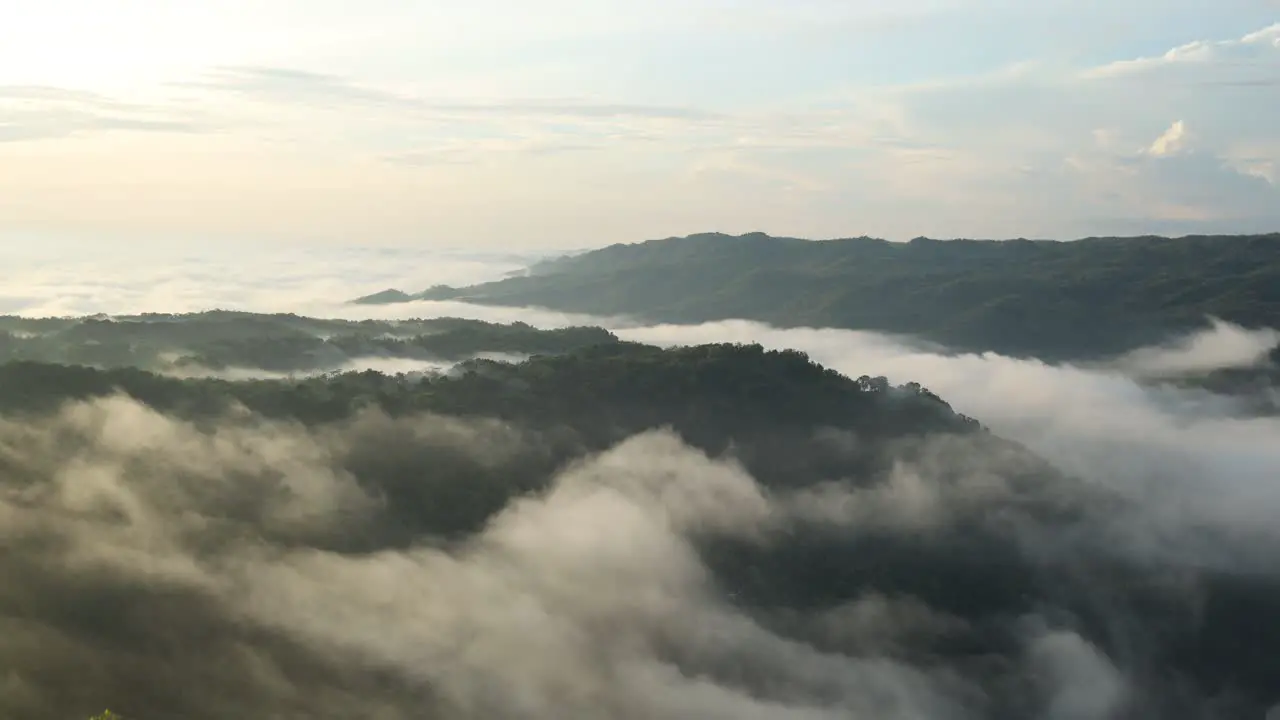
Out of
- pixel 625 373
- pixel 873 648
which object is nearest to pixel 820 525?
pixel 873 648

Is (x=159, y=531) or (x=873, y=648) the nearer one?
(x=159, y=531)

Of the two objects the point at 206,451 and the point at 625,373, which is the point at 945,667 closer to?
the point at 625,373

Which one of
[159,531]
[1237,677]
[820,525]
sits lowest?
[1237,677]

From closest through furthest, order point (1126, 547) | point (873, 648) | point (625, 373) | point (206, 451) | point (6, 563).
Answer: point (6, 563) → point (206, 451) → point (873, 648) → point (625, 373) → point (1126, 547)

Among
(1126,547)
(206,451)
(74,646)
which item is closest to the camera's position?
(74,646)

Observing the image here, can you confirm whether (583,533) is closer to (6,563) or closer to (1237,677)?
(6,563)

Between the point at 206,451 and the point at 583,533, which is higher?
the point at 206,451
